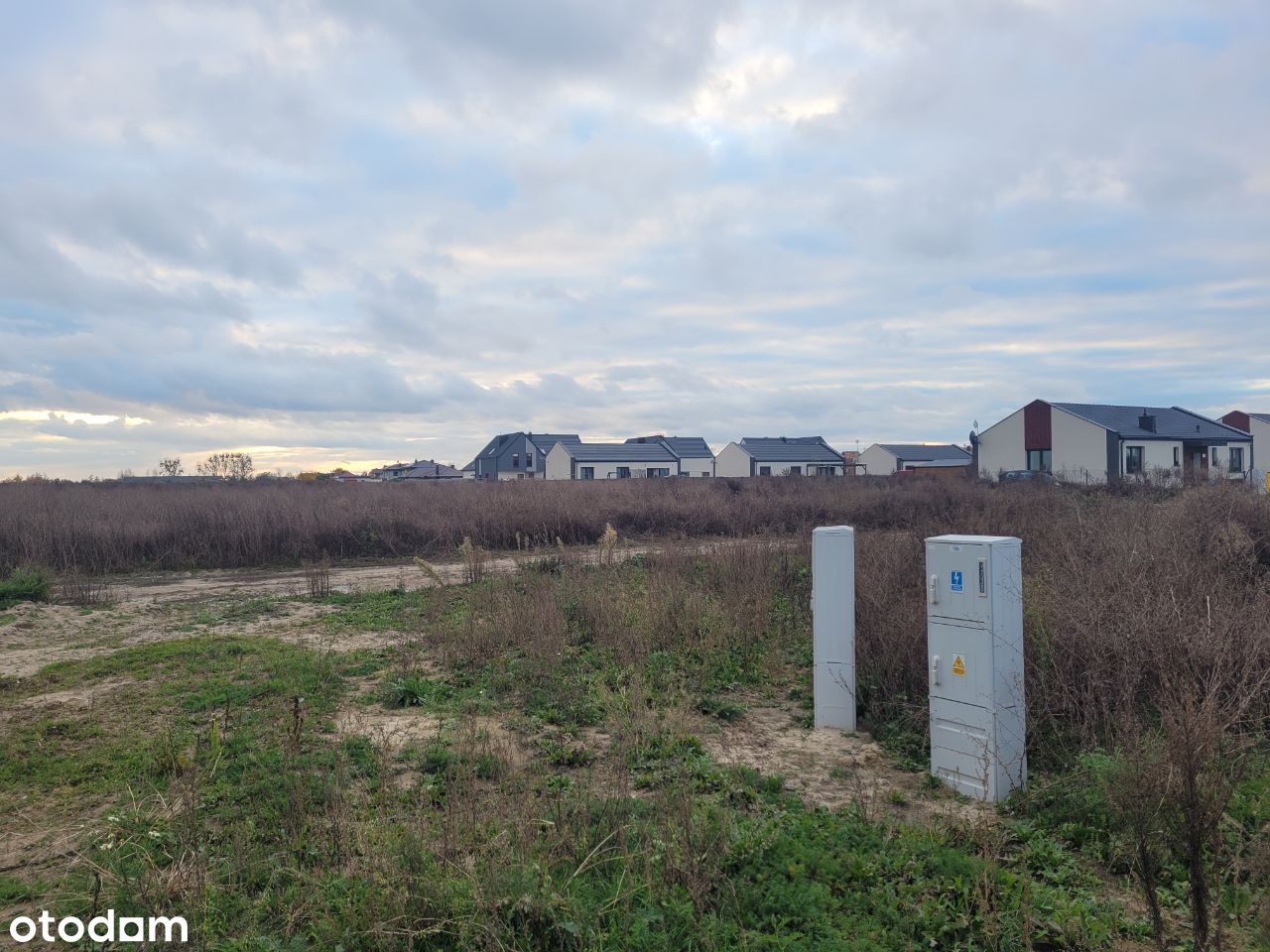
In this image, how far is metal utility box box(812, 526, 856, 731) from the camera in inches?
248

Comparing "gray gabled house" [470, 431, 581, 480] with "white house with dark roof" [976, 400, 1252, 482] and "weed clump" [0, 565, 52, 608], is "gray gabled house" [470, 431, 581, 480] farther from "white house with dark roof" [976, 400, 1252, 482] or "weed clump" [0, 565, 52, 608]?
"weed clump" [0, 565, 52, 608]

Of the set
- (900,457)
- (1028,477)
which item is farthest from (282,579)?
(900,457)

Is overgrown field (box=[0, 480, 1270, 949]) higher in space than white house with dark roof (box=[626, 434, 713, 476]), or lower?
lower

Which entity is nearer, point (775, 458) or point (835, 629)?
point (835, 629)

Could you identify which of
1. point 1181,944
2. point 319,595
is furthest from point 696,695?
point 319,595

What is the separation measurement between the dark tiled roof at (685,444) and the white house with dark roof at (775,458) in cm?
165

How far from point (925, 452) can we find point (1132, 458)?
33.8 meters

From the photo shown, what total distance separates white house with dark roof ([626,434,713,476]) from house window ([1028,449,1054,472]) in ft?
91.9

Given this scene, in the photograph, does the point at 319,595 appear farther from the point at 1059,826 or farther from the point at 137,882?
the point at 1059,826

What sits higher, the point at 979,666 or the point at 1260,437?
the point at 1260,437

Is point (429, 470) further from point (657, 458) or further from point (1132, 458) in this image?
point (1132, 458)

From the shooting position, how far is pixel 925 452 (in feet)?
257

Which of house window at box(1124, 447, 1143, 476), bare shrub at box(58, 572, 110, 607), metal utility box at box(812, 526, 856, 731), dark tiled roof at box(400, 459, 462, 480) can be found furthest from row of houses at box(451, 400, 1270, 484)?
bare shrub at box(58, 572, 110, 607)
